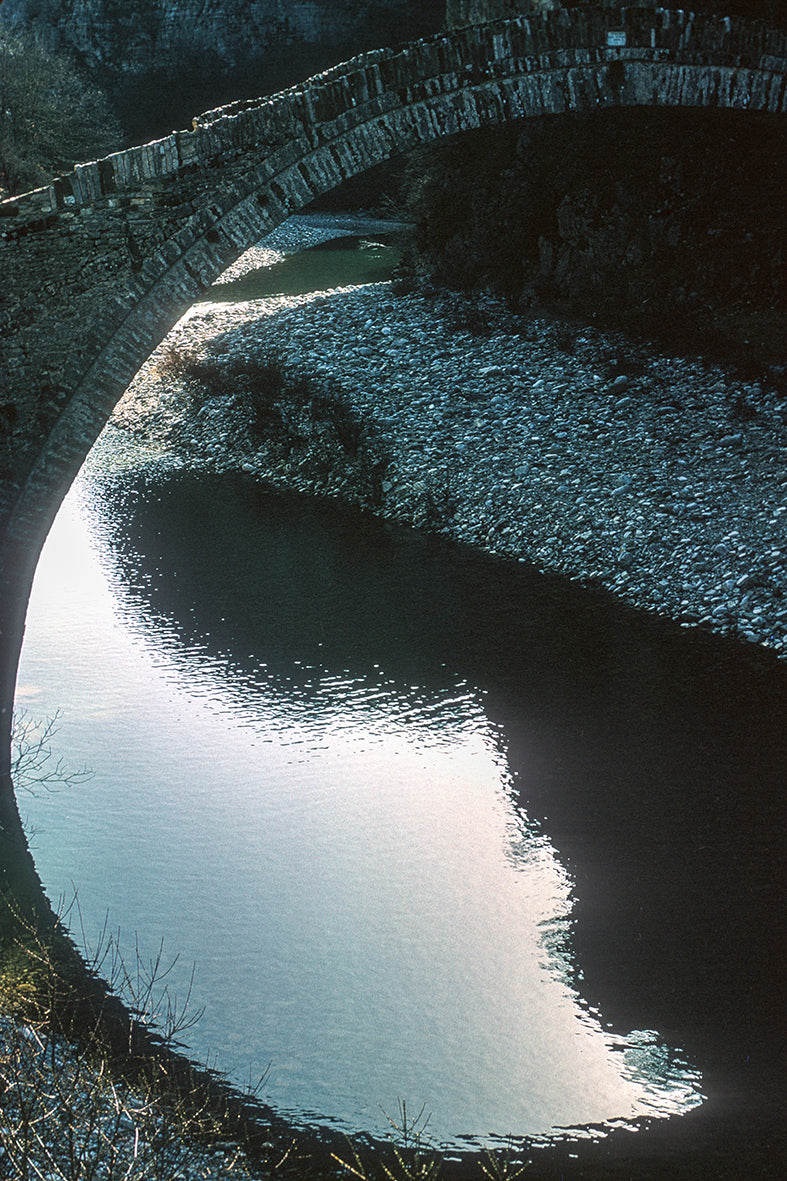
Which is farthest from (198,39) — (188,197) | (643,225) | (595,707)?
(595,707)

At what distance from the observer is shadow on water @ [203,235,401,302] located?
24875 millimetres

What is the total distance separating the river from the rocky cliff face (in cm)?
3183

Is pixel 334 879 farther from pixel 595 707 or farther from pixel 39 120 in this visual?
pixel 39 120

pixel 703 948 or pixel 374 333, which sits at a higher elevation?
pixel 374 333

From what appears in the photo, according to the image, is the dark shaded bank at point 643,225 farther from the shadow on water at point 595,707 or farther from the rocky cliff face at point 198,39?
the rocky cliff face at point 198,39

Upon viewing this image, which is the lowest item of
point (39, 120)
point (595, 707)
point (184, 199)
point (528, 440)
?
point (595, 707)

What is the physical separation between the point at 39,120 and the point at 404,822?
78.3 ft

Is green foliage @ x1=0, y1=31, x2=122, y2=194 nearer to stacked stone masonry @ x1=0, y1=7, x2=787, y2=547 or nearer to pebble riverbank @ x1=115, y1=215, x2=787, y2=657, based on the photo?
pebble riverbank @ x1=115, y1=215, x2=787, y2=657

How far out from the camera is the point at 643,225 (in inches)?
652

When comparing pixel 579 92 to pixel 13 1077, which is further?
pixel 579 92

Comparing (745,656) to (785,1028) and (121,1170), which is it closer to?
(785,1028)

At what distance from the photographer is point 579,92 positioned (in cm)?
888

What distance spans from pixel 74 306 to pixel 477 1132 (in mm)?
6237

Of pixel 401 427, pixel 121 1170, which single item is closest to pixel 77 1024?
pixel 121 1170
